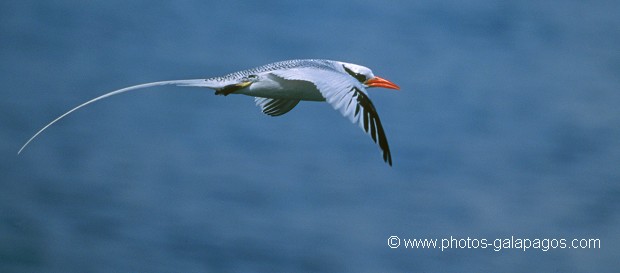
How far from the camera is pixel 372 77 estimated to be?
2586mm

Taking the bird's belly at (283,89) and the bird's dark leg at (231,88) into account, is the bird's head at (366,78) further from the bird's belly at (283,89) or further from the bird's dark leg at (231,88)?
the bird's dark leg at (231,88)

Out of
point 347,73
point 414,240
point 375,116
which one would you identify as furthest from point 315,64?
point 414,240

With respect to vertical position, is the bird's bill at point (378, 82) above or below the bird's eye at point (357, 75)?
below

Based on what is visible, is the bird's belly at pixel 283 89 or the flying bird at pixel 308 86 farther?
the bird's belly at pixel 283 89

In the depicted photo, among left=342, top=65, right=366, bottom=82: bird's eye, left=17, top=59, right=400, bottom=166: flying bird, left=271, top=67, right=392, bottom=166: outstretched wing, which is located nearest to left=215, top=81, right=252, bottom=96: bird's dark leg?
left=17, top=59, right=400, bottom=166: flying bird

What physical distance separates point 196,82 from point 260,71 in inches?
6.1

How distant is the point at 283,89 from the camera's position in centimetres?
248

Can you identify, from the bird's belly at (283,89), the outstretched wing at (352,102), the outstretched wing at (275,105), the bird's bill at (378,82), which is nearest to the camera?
the outstretched wing at (352,102)

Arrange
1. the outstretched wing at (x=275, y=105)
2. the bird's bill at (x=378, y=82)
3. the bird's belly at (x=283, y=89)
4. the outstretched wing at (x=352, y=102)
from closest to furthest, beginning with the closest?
the outstretched wing at (x=352, y=102), the bird's belly at (x=283, y=89), the bird's bill at (x=378, y=82), the outstretched wing at (x=275, y=105)

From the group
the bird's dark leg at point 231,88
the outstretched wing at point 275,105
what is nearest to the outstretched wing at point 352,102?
the bird's dark leg at point 231,88

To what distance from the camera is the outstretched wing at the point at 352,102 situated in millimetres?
2293

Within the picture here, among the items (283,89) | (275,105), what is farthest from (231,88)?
(275,105)

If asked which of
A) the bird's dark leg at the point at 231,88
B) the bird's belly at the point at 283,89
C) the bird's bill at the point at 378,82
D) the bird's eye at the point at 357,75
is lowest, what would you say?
the bird's dark leg at the point at 231,88

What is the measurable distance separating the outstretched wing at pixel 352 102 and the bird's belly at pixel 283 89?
90 mm
